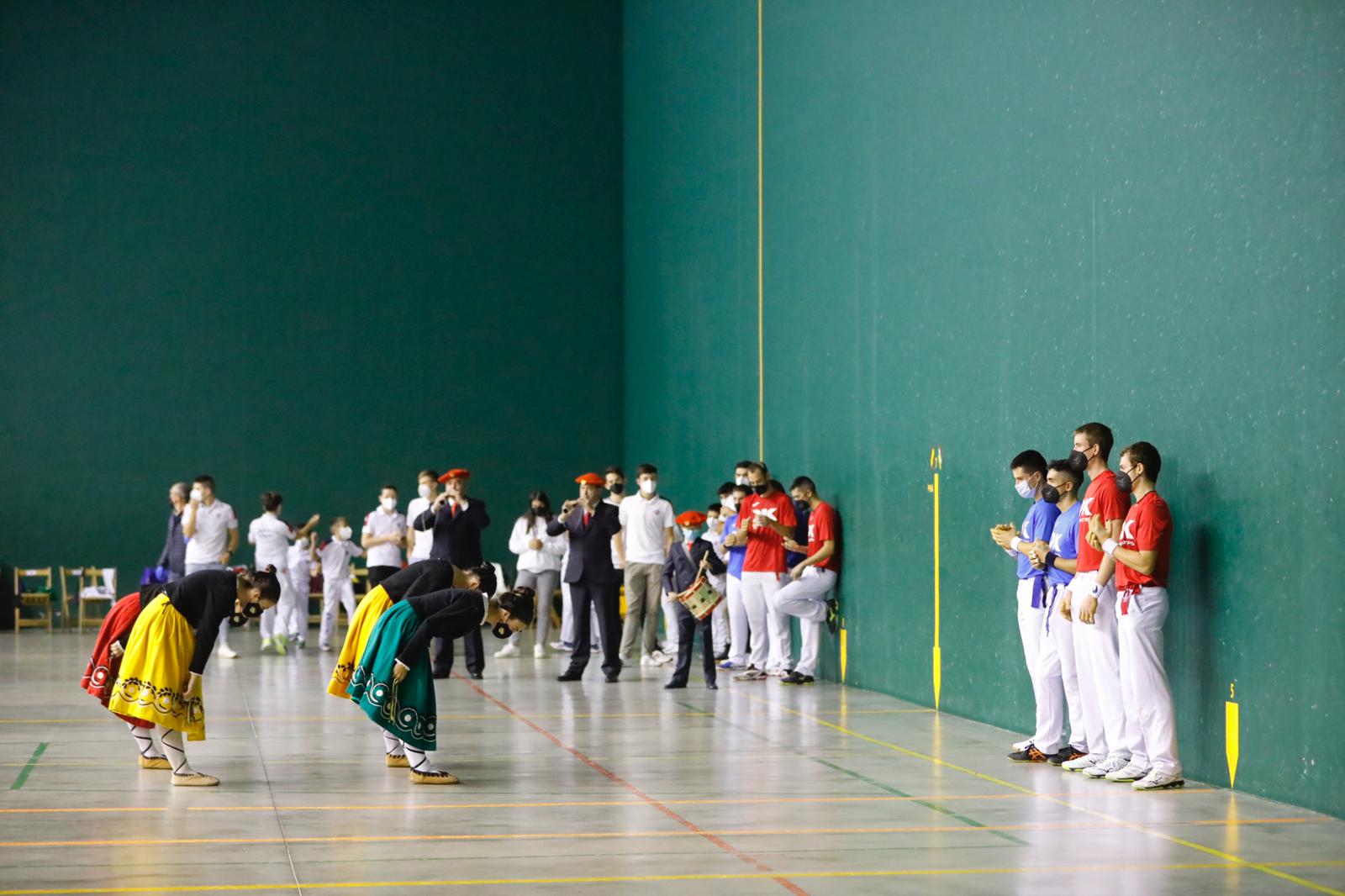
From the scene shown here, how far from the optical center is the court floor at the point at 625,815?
17.2 ft

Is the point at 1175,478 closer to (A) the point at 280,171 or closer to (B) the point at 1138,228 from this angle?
(B) the point at 1138,228

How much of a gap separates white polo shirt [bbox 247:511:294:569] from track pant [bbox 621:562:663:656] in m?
3.65

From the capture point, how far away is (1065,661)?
25.6ft

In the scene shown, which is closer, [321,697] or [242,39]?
[321,697]

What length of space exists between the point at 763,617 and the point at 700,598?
1256 millimetres

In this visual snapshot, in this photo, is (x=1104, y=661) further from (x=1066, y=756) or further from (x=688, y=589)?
(x=688, y=589)

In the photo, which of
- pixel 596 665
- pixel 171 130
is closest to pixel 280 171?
pixel 171 130

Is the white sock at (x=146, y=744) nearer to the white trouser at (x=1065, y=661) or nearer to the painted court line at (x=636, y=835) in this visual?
the painted court line at (x=636, y=835)

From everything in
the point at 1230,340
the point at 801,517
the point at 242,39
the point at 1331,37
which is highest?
the point at 242,39

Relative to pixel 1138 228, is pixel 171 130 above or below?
above

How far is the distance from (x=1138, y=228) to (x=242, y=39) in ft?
46.6

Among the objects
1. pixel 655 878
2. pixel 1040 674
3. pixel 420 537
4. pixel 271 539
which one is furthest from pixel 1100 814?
pixel 271 539

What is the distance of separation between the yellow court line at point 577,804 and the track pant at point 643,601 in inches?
235

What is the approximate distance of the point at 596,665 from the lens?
1341 cm
